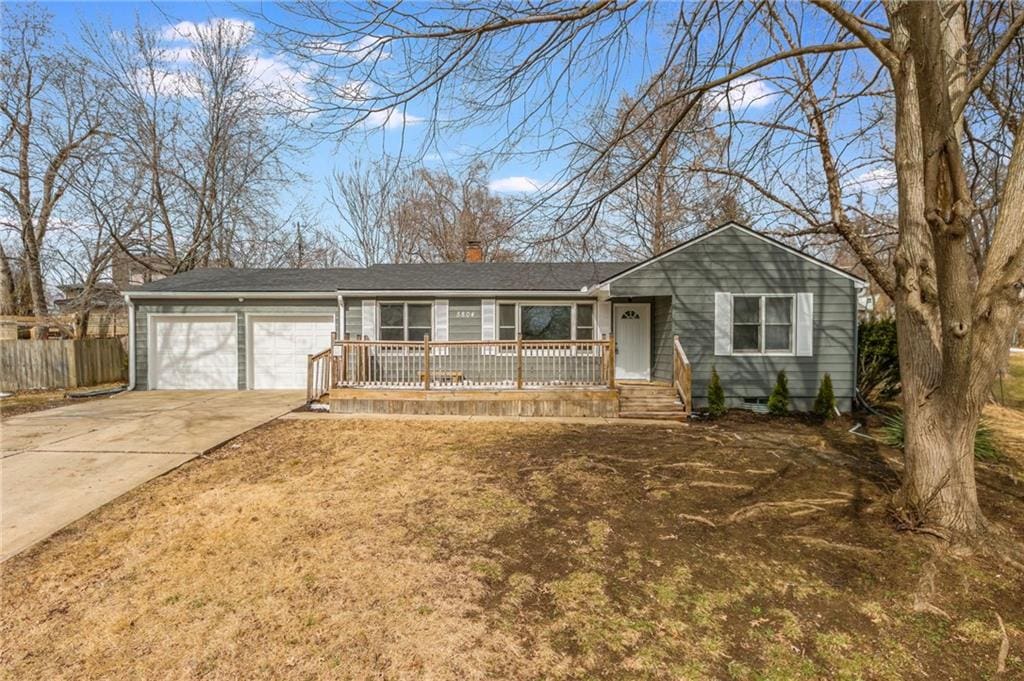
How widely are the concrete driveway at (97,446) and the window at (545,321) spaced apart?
17.4 ft

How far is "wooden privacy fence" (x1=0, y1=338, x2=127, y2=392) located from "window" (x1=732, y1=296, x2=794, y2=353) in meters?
15.6

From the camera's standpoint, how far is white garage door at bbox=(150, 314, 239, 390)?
11.8m

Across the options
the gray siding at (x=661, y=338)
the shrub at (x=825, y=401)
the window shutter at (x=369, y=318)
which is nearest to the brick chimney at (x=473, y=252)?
the window shutter at (x=369, y=318)

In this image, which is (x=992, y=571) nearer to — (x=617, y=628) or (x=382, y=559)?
(x=617, y=628)

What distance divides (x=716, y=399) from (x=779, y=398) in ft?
4.37

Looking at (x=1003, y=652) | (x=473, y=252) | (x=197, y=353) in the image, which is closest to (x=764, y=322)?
(x=1003, y=652)

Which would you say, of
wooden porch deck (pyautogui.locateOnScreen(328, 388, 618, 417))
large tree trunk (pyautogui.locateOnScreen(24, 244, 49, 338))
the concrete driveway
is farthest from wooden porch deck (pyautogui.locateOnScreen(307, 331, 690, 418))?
large tree trunk (pyautogui.locateOnScreen(24, 244, 49, 338))

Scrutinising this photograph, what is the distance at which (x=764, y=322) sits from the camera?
391 inches

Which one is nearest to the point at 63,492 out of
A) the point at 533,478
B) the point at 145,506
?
the point at 145,506

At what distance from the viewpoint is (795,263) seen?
32.2 ft

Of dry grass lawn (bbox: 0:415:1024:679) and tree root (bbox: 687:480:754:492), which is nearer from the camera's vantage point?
dry grass lawn (bbox: 0:415:1024:679)

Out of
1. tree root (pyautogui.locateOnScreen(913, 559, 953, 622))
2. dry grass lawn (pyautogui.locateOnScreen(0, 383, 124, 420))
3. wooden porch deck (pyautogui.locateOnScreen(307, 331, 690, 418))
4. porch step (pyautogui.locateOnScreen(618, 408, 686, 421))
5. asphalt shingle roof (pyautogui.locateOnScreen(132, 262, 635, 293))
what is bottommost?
tree root (pyautogui.locateOnScreen(913, 559, 953, 622))

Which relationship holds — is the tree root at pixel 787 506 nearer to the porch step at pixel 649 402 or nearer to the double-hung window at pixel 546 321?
the porch step at pixel 649 402

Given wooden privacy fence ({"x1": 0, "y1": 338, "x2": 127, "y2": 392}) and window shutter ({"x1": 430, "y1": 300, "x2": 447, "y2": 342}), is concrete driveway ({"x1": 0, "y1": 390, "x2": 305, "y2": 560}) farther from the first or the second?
window shutter ({"x1": 430, "y1": 300, "x2": 447, "y2": 342})
